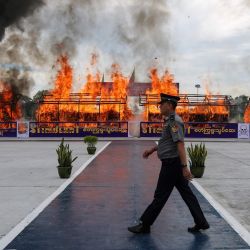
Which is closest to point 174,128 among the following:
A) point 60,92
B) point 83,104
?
point 83,104

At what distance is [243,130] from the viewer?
37.1m

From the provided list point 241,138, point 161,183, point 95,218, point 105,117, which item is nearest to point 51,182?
point 95,218

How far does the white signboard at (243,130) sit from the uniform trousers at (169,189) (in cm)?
3136

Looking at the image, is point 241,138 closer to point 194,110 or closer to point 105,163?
point 194,110

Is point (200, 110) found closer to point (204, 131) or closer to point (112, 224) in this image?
point (204, 131)

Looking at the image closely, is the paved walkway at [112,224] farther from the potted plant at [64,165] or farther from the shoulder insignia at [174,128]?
the shoulder insignia at [174,128]

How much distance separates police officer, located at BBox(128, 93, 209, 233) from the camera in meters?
6.45

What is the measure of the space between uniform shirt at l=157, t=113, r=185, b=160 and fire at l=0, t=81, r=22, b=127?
117ft

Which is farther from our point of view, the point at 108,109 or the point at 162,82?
the point at 162,82

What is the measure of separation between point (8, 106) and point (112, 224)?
38912mm

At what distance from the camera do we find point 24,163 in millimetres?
17062

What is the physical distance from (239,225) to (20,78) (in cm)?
4575

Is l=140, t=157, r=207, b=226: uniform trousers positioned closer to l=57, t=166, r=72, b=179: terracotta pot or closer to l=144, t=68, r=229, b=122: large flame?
l=57, t=166, r=72, b=179: terracotta pot

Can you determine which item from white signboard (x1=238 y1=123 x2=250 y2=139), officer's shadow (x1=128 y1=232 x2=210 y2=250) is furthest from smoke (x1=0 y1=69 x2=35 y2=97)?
officer's shadow (x1=128 y1=232 x2=210 y2=250)
